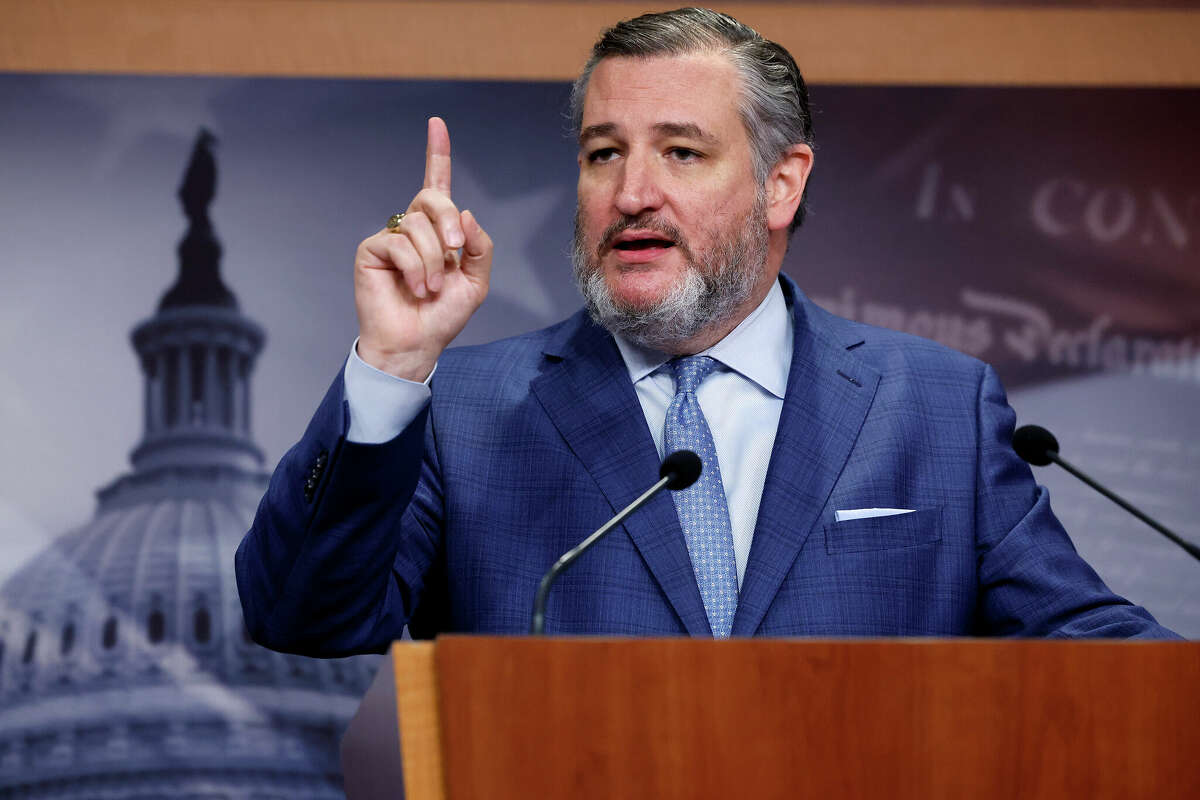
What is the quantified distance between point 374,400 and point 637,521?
0.39 m

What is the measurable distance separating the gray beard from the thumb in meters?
0.28

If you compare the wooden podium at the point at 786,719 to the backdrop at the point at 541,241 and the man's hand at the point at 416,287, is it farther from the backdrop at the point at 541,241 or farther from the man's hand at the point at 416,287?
the backdrop at the point at 541,241

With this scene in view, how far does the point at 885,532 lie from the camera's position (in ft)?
5.61

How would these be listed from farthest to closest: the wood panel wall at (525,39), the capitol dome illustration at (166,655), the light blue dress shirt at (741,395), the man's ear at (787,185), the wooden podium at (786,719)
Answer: the wood panel wall at (525,39)
the capitol dome illustration at (166,655)
the man's ear at (787,185)
the light blue dress shirt at (741,395)
the wooden podium at (786,719)

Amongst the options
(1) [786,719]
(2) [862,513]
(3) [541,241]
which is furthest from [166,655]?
(1) [786,719]

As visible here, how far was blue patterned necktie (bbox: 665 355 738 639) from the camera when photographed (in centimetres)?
165

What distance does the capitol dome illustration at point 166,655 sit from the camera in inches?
113

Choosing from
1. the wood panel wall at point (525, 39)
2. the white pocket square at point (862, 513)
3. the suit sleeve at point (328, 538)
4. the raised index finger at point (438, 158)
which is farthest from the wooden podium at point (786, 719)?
the wood panel wall at point (525, 39)

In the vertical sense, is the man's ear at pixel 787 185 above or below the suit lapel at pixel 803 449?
above

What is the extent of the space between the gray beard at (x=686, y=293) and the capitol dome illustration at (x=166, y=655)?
4.70ft

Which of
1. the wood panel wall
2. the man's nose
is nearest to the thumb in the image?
the man's nose

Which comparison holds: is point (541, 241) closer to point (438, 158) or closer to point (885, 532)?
point (438, 158)

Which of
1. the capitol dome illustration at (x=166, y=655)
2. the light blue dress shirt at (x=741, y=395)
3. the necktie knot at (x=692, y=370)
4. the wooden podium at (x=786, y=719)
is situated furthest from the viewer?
the capitol dome illustration at (x=166, y=655)

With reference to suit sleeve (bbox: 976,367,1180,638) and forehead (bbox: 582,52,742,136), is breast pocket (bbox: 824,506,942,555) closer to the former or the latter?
suit sleeve (bbox: 976,367,1180,638)
